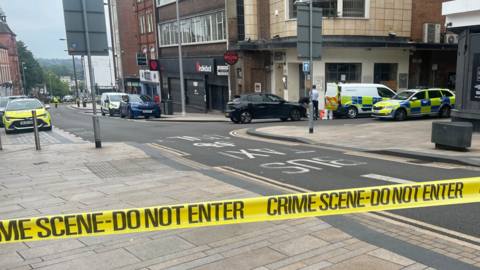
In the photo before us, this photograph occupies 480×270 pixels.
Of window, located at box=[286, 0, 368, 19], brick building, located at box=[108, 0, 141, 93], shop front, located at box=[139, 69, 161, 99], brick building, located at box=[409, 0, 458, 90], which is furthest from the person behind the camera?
brick building, located at box=[108, 0, 141, 93]

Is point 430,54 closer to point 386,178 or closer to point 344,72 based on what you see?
point 344,72

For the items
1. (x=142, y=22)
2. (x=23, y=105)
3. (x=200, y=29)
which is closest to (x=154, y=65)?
(x=142, y=22)

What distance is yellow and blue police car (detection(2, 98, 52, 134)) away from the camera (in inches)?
735

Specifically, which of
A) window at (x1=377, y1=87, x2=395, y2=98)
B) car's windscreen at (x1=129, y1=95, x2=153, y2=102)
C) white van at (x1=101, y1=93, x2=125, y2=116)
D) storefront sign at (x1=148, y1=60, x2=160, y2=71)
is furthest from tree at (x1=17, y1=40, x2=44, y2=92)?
window at (x1=377, y1=87, x2=395, y2=98)

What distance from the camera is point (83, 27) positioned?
11.9 metres

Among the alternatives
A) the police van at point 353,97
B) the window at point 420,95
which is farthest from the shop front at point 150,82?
the window at point 420,95

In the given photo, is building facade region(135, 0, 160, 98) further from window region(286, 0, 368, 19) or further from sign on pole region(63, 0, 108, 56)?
sign on pole region(63, 0, 108, 56)

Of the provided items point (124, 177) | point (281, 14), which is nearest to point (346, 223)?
point (124, 177)

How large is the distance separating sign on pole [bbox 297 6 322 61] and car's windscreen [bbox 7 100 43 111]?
1330 centimetres

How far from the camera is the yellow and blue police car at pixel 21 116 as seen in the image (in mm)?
18672

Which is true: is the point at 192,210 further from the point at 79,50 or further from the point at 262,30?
the point at 262,30

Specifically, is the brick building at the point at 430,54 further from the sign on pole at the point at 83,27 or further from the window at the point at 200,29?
the sign on pole at the point at 83,27

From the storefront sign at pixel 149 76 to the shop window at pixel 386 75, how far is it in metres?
27.4

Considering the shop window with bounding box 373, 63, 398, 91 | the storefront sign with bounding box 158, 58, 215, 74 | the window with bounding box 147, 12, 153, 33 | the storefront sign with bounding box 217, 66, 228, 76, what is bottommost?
the shop window with bounding box 373, 63, 398, 91
